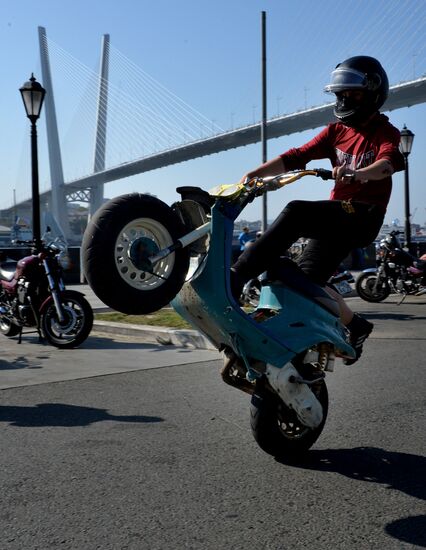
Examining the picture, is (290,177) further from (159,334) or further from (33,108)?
(33,108)

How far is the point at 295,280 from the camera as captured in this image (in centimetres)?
356

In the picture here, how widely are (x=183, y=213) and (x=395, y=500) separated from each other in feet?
5.47

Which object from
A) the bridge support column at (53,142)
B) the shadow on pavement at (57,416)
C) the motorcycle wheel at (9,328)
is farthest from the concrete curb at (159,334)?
the bridge support column at (53,142)

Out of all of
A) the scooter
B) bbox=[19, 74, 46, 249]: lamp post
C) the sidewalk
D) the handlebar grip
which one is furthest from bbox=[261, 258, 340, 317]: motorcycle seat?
bbox=[19, 74, 46, 249]: lamp post

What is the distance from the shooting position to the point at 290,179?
11.5ft

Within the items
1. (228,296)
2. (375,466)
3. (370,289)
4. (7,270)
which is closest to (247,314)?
(228,296)

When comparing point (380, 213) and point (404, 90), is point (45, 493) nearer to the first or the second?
point (380, 213)

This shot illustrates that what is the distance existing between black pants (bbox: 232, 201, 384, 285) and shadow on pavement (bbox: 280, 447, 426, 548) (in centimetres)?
95

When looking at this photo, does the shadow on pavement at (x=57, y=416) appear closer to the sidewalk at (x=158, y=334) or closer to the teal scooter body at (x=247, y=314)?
the teal scooter body at (x=247, y=314)

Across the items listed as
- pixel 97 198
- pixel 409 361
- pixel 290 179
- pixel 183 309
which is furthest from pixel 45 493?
pixel 97 198

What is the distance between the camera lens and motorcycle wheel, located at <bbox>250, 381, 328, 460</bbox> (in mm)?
3580

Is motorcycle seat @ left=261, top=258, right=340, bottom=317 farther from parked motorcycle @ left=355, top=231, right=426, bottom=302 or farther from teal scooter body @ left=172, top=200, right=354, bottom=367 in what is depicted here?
parked motorcycle @ left=355, top=231, right=426, bottom=302

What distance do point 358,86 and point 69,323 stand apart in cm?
536

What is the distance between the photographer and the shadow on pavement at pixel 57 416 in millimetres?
4535
